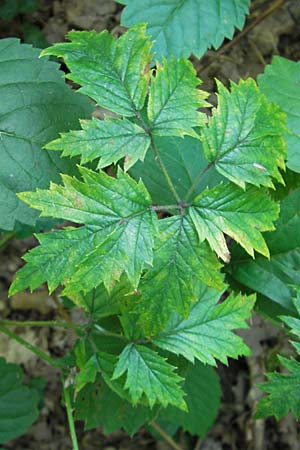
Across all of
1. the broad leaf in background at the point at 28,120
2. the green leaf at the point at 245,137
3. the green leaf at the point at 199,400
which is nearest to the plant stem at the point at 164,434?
the green leaf at the point at 199,400

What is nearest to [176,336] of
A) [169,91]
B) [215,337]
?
[215,337]

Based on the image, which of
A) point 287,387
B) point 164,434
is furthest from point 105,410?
point 164,434

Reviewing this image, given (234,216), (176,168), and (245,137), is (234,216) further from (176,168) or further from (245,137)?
(176,168)

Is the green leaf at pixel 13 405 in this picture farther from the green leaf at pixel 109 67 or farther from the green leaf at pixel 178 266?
the green leaf at pixel 109 67

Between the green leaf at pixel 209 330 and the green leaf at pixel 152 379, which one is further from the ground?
the green leaf at pixel 209 330

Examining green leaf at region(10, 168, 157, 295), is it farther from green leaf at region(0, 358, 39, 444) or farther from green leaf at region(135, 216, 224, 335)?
green leaf at region(0, 358, 39, 444)

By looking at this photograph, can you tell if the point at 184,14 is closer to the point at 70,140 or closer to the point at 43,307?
the point at 70,140

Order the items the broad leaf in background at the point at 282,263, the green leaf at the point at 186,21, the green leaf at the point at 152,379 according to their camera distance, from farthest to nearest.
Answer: the green leaf at the point at 186,21 < the broad leaf in background at the point at 282,263 < the green leaf at the point at 152,379
